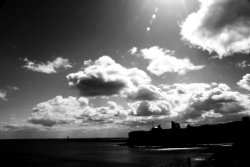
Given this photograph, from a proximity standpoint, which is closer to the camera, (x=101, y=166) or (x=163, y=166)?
(x=163, y=166)

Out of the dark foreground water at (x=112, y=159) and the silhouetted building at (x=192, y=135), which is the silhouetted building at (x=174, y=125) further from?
the dark foreground water at (x=112, y=159)

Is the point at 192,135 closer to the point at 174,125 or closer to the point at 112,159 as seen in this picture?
the point at 174,125

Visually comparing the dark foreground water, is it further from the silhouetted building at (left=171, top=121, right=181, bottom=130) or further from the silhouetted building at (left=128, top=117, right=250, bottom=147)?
the silhouetted building at (left=171, top=121, right=181, bottom=130)

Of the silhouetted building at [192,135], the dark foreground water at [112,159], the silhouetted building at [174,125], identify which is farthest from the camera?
the silhouetted building at [174,125]

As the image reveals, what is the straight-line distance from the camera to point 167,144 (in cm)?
13888

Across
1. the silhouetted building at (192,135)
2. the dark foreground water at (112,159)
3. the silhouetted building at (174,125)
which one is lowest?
the dark foreground water at (112,159)

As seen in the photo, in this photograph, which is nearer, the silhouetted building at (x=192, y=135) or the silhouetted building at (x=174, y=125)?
the silhouetted building at (x=192, y=135)

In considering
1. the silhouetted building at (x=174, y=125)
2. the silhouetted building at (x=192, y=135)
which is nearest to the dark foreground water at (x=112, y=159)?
the silhouetted building at (x=192, y=135)

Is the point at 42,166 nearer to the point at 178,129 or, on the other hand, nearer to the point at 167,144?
the point at 167,144

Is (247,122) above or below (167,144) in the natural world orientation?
above

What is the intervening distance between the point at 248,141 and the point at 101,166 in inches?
1206

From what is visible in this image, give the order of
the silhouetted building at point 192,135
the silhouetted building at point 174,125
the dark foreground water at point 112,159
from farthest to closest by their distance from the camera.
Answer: the silhouetted building at point 174,125 → the silhouetted building at point 192,135 → the dark foreground water at point 112,159

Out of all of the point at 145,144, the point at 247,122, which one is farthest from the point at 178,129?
the point at 247,122

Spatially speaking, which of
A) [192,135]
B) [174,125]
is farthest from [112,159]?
[174,125]
